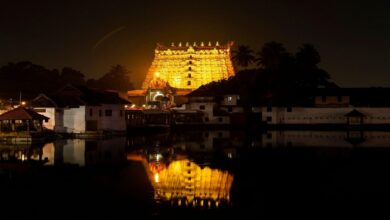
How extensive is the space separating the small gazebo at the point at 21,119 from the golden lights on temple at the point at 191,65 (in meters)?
46.3

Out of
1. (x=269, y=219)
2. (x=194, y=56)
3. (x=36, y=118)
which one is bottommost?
(x=269, y=219)

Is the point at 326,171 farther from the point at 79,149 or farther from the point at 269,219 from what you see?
the point at 79,149

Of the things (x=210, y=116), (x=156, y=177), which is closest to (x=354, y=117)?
(x=210, y=116)

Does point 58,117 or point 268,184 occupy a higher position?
point 58,117

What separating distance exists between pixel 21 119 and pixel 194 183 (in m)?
25.9

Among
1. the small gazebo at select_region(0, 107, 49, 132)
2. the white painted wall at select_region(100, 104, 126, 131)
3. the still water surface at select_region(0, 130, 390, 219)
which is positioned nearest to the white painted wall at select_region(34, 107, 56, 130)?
the small gazebo at select_region(0, 107, 49, 132)

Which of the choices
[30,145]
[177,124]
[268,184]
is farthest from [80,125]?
[268,184]

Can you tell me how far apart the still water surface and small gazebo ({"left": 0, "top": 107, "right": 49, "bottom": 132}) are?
977 cm

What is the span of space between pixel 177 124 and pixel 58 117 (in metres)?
19.7

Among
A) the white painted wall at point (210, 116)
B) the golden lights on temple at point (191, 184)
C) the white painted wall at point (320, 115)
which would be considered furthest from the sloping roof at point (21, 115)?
the white painted wall at point (320, 115)

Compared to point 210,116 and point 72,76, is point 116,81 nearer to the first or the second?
point 72,76

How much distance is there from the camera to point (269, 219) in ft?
46.8

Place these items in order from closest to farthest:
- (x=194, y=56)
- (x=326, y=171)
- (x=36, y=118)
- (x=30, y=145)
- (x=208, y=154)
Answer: (x=326, y=171), (x=208, y=154), (x=30, y=145), (x=36, y=118), (x=194, y=56)

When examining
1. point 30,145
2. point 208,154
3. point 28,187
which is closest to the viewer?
point 28,187
